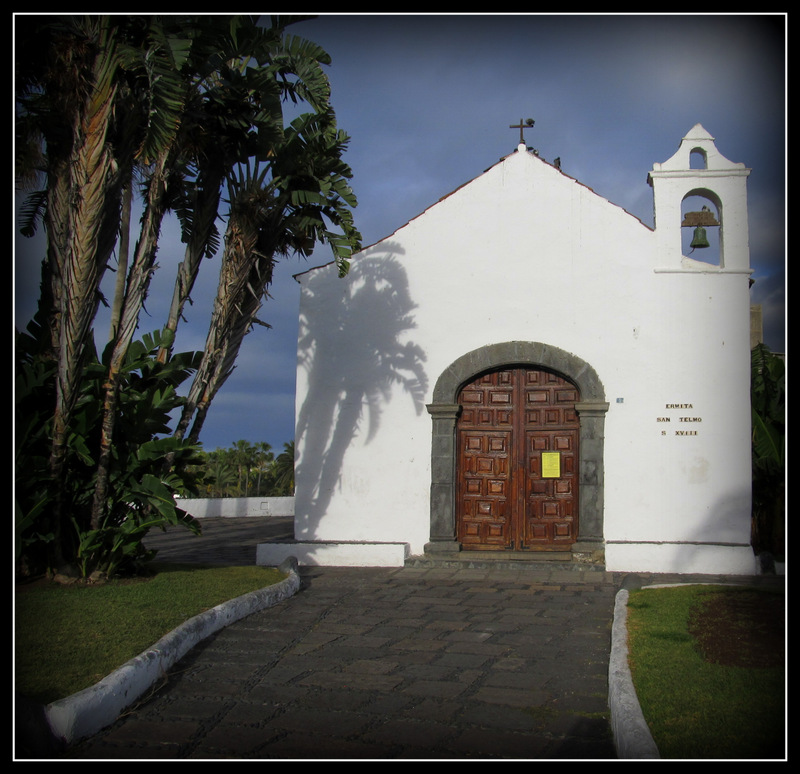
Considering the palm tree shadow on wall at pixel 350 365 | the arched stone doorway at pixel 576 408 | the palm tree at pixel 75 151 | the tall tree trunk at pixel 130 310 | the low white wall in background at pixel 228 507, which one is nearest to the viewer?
the palm tree at pixel 75 151

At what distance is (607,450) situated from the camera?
9844 millimetres

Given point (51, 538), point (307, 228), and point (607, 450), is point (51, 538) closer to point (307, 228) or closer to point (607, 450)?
point (307, 228)

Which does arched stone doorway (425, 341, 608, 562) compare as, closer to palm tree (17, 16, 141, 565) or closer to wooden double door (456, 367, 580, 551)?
wooden double door (456, 367, 580, 551)

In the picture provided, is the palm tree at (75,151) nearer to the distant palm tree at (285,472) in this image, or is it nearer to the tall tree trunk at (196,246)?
the tall tree trunk at (196,246)

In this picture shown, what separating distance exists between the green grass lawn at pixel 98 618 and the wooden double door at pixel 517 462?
302 centimetres

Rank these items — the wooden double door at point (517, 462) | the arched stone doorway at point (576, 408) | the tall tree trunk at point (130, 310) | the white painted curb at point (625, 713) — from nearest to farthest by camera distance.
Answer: the white painted curb at point (625, 713)
the tall tree trunk at point (130, 310)
the arched stone doorway at point (576, 408)
the wooden double door at point (517, 462)

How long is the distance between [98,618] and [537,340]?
636 cm

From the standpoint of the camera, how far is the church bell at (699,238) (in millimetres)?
10719

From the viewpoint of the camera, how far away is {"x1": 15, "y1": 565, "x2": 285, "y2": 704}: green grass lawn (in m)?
4.59

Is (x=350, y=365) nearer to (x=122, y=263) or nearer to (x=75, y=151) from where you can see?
(x=122, y=263)

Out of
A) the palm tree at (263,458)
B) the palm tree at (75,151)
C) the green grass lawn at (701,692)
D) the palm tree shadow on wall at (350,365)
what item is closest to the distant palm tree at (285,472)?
the palm tree at (263,458)

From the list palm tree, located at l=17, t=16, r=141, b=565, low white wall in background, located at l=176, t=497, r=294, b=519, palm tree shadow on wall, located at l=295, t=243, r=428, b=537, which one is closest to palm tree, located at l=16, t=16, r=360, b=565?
palm tree, located at l=17, t=16, r=141, b=565

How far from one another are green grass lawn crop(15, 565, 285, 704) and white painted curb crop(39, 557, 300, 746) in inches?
4.6
